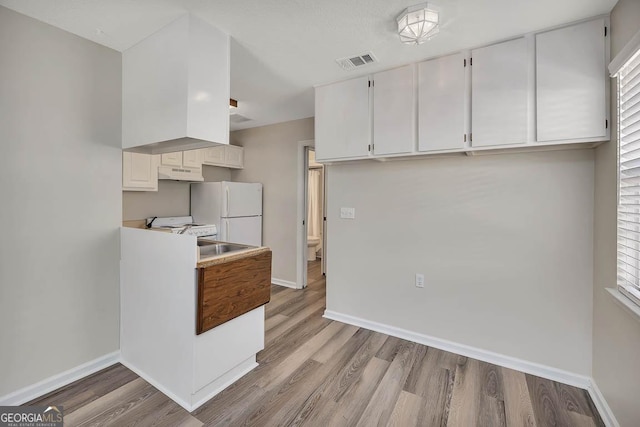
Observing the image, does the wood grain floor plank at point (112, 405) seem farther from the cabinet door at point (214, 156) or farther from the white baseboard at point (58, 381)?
the cabinet door at point (214, 156)

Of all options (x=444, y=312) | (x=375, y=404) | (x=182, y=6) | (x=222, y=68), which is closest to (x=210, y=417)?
(x=375, y=404)

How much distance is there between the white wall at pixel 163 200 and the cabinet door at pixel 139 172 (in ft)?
1.40

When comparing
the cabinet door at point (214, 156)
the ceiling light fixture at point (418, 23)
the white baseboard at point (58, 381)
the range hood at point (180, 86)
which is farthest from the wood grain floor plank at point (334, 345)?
the cabinet door at point (214, 156)

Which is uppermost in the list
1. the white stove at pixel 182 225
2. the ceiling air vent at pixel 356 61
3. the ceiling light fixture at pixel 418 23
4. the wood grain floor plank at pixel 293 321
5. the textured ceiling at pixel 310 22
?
the ceiling air vent at pixel 356 61

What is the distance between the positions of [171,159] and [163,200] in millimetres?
642

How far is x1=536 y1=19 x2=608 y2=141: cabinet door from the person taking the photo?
175 cm

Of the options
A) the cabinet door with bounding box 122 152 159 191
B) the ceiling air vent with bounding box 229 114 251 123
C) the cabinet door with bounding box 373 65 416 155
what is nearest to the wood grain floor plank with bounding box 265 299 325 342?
the cabinet door with bounding box 373 65 416 155

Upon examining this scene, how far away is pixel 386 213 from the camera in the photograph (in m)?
2.75

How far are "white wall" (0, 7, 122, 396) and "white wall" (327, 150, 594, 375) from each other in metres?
2.08

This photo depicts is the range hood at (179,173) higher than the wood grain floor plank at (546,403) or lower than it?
higher

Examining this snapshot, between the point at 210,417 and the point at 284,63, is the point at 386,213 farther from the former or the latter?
the point at 210,417

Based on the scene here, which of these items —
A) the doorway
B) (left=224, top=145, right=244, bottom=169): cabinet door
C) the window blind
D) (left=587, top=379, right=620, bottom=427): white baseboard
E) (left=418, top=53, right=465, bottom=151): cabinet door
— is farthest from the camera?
(left=224, top=145, right=244, bottom=169): cabinet door

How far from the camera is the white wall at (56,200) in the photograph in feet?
5.71

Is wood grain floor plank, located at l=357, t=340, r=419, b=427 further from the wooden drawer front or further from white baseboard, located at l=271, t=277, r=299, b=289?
white baseboard, located at l=271, t=277, r=299, b=289
